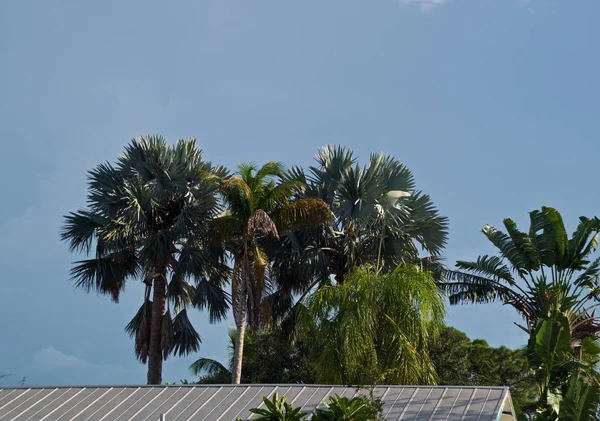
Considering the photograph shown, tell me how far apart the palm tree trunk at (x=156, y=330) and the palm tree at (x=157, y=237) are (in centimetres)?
3

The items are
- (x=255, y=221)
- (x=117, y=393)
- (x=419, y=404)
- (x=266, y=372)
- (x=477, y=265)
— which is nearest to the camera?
(x=419, y=404)

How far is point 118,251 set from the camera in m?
26.2

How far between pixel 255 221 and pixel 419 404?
9.82 metres

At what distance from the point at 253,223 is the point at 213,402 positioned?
27.5 ft

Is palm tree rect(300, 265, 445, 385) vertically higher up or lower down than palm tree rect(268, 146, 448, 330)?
lower down

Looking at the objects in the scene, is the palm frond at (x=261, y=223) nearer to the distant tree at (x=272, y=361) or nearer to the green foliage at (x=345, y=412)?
the distant tree at (x=272, y=361)

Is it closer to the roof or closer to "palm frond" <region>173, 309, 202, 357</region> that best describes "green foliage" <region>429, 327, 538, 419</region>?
"palm frond" <region>173, 309, 202, 357</region>

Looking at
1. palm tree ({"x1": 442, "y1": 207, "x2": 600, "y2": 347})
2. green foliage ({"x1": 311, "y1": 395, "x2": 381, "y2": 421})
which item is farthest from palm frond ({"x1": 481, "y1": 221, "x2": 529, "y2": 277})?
green foliage ({"x1": 311, "y1": 395, "x2": 381, "y2": 421})

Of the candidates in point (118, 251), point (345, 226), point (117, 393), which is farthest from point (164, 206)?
point (117, 393)

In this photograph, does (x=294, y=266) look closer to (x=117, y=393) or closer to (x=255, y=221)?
(x=255, y=221)

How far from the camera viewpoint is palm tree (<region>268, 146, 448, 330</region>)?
25.2 metres

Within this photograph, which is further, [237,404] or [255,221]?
[255,221]

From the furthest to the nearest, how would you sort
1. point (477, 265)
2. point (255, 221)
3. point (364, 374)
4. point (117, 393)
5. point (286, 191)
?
1. point (477, 265)
2. point (286, 191)
3. point (255, 221)
4. point (364, 374)
5. point (117, 393)

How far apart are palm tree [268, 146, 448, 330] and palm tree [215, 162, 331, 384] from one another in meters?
1.80
